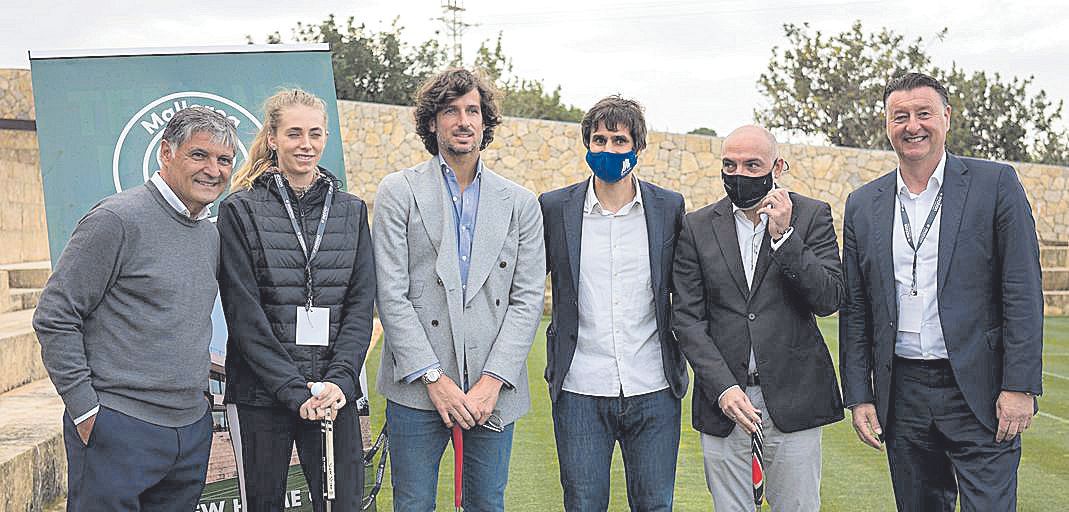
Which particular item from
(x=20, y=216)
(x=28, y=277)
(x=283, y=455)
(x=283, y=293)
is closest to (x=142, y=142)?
(x=283, y=293)

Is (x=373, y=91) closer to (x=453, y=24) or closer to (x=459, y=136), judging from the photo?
(x=453, y=24)

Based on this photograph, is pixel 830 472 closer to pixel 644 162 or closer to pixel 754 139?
pixel 754 139

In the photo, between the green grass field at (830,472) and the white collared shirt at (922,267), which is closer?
the white collared shirt at (922,267)

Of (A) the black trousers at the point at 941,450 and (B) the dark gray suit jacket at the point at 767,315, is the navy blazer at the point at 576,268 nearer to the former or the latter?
(B) the dark gray suit jacket at the point at 767,315

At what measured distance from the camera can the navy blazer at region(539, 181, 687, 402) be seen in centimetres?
372

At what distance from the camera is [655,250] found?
3734 millimetres

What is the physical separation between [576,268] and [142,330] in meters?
1.50

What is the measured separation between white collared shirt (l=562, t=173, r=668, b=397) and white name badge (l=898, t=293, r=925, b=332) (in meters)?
0.85

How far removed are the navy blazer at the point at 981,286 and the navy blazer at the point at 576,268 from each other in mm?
719

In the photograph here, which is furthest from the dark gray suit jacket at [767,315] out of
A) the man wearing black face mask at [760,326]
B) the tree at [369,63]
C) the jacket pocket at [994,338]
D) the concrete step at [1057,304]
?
the tree at [369,63]

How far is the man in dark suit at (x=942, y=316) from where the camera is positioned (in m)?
3.44

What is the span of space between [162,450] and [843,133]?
3189cm

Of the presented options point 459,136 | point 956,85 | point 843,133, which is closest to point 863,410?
point 459,136

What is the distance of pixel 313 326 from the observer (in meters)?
3.46
